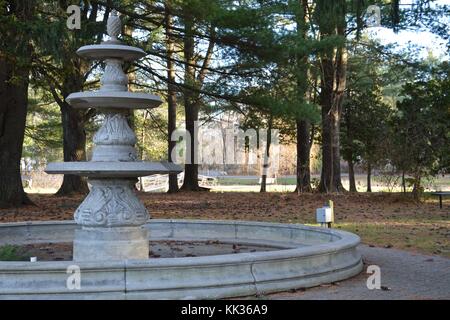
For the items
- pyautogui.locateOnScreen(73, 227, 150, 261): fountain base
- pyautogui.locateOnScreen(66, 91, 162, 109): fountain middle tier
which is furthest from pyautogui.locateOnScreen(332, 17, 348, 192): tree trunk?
pyautogui.locateOnScreen(73, 227, 150, 261): fountain base

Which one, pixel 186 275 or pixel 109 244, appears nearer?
pixel 186 275

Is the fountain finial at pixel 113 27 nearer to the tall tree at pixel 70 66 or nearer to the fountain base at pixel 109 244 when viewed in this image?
the fountain base at pixel 109 244

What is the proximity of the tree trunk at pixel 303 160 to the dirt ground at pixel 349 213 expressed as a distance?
87.3 inches

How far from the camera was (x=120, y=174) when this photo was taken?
8602mm

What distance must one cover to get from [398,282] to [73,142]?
2061cm

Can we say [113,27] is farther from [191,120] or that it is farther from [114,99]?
[191,120]

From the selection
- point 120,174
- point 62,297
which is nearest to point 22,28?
point 120,174

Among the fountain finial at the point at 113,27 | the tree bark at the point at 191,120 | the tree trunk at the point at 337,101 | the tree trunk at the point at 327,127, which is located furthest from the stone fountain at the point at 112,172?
the tree trunk at the point at 337,101

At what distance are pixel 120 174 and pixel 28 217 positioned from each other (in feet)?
32.4

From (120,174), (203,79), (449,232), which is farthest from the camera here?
(203,79)

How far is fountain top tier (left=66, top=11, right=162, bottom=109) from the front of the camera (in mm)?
8805

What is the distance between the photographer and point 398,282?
8320mm

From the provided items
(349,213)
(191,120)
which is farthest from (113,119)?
(191,120)
